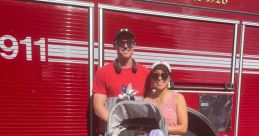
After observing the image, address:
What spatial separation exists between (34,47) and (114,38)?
726 millimetres

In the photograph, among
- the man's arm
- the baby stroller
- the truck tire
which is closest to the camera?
the baby stroller

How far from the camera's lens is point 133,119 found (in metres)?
2.91

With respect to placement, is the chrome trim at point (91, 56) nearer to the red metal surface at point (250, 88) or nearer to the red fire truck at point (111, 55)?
the red fire truck at point (111, 55)

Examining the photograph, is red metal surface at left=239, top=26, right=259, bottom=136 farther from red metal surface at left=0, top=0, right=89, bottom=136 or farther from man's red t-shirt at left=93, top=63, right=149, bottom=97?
red metal surface at left=0, top=0, right=89, bottom=136

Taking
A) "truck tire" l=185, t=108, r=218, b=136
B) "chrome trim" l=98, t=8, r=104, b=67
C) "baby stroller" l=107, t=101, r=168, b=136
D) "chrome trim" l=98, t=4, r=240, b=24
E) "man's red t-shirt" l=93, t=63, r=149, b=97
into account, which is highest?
"chrome trim" l=98, t=4, r=240, b=24

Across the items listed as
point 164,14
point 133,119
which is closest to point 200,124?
point 133,119

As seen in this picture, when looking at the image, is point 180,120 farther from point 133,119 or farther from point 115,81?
point 115,81

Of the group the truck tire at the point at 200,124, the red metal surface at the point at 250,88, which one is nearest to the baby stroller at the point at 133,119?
the truck tire at the point at 200,124

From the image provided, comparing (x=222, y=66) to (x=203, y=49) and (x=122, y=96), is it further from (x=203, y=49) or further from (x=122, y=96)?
(x=122, y=96)

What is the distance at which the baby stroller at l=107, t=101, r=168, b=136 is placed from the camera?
9.12 ft

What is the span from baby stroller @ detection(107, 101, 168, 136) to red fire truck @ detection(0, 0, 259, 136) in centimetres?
50

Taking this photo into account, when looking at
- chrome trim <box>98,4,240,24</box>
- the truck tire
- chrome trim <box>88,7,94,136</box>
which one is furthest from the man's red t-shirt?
the truck tire

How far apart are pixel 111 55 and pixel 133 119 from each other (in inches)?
27.7

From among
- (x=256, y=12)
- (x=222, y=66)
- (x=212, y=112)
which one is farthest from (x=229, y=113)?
(x=256, y=12)
